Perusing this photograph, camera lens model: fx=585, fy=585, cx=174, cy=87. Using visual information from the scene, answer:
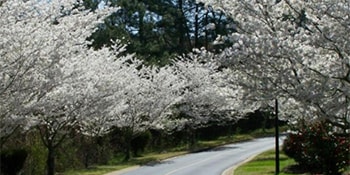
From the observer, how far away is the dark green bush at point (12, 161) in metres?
20.9

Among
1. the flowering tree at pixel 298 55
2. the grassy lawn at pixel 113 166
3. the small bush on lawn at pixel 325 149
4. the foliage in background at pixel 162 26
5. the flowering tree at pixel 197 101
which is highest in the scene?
the foliage in background at pixel 162 26

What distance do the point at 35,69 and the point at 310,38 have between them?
5.54m

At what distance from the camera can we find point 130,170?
25.0m

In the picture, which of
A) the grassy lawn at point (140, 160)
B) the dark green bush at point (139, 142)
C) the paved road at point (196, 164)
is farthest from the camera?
the dark green bush at point (139, 142)

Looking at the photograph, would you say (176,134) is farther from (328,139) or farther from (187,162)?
(328,139)

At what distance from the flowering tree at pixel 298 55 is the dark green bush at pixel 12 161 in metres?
14.0

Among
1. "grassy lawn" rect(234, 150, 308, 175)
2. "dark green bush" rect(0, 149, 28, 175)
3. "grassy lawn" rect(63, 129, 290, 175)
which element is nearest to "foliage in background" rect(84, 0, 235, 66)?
"grassy lawn" rect(63, 129, 290, 175)

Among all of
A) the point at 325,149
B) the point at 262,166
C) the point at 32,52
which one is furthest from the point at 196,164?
the point at 32,52

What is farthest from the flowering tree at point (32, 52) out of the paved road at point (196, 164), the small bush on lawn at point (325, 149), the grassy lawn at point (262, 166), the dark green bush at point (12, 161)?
the paved road at point (196, 164)

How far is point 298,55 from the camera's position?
816cm

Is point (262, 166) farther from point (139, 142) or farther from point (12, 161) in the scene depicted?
point (139, 142)

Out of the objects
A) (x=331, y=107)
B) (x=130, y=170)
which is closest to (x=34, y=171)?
(x=130, y=170)

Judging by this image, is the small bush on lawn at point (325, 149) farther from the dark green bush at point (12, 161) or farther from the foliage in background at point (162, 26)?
the foliage in background at point (162, 26)

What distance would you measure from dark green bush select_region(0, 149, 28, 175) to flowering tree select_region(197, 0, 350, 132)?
14.0m
